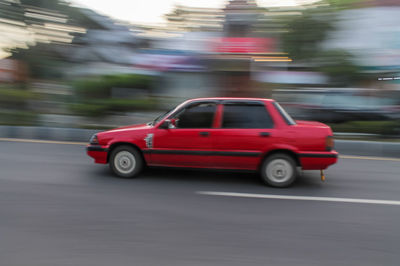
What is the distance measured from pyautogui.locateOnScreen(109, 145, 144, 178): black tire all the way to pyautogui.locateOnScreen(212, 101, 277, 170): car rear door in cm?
129

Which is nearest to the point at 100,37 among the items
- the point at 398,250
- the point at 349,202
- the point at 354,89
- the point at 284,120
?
the point at 354,89

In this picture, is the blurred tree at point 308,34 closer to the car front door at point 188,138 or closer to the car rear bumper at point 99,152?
the car front door at point 188,138

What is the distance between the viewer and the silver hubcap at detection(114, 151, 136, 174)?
583cm

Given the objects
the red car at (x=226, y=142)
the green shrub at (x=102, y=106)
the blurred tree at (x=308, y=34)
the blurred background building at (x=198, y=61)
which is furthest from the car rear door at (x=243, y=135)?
the blurred tree at (x=308, y=34)

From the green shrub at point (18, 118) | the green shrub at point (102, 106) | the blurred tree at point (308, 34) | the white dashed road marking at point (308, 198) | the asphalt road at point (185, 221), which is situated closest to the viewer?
the asphalt road at point (185, 221)

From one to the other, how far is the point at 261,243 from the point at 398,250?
1.34 metres

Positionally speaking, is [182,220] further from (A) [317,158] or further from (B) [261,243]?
(A) [317,158]

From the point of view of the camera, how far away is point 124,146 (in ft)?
19.2

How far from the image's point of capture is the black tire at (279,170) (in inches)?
215

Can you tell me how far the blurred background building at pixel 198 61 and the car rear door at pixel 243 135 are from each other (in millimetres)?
7553

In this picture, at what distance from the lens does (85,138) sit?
10.2 m

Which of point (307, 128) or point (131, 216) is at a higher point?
point (307, 128)

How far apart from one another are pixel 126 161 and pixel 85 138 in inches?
190

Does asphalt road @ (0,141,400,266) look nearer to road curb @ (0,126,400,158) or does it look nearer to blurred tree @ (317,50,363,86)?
road curb @ (0,126,400,158)
